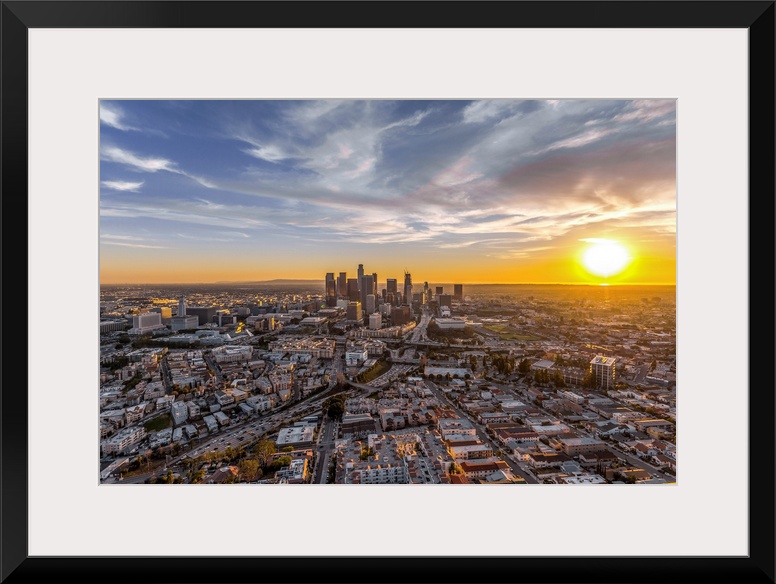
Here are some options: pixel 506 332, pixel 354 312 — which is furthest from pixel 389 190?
pixel 506 332

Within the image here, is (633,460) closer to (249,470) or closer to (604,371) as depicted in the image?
(604,371)

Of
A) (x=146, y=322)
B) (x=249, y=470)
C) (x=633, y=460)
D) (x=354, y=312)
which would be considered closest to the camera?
(x=633, y=460)

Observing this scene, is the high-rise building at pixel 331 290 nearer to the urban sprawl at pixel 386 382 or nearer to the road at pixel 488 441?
the urban sprawl at pixel 386 382

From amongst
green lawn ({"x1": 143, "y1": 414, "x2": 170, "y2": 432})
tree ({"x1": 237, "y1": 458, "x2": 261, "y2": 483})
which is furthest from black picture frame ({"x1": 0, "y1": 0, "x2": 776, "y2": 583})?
green lawn ({"x1": 143, "y1": 414, "x2": 170, "y2": 432})

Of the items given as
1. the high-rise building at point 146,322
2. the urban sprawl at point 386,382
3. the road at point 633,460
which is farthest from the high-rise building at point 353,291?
the road at point 633,460

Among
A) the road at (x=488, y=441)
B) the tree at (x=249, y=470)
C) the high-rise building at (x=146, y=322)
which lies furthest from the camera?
the high-rise building at (x=146, y=322)

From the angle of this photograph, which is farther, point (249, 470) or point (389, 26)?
point (249, 470)

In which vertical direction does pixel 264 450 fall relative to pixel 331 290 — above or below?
below
